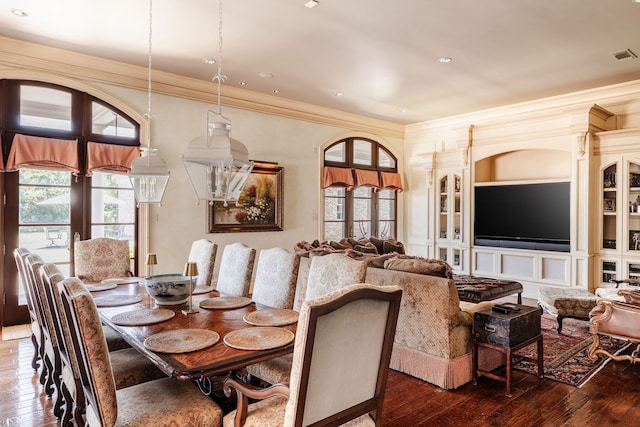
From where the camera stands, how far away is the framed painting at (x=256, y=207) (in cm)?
591

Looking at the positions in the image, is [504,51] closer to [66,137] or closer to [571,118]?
[571,118]

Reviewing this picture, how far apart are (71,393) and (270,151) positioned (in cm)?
476

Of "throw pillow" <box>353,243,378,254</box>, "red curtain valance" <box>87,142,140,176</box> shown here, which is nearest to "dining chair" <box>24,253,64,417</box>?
"red curtain valance" <box>87,142,140,176</box>

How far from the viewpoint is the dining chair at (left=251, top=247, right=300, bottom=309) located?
290 cm

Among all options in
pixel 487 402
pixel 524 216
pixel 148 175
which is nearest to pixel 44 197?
pixel 148 175

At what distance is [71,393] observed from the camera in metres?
2.16

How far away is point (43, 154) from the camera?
A: 4.47 meters

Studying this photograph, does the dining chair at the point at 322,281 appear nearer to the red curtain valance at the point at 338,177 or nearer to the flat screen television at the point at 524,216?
the red curtain valance at the point at 338,177

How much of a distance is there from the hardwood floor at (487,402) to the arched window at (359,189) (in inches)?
168

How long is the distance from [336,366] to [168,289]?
149cm

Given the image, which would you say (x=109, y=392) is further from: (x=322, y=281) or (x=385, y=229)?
(x=385, y=229)

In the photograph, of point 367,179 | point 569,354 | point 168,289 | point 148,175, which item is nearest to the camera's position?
point 168,289

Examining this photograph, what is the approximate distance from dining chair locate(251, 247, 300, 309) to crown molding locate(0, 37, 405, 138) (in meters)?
3.35

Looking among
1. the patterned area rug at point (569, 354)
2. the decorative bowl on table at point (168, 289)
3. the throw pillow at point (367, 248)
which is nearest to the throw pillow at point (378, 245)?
the throw pillow at point (367, 248)
